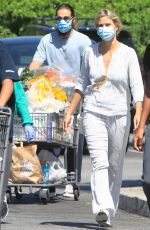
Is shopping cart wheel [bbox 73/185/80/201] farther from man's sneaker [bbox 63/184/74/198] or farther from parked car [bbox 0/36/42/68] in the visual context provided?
parked car [bbox 0/36/42/68]

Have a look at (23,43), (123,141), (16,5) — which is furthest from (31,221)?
(16,5)

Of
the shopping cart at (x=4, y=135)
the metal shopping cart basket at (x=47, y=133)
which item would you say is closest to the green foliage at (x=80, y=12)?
the metal shopping cart basket at (x=47, y=133)

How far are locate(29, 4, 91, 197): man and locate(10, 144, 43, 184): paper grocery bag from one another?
27.1 inches

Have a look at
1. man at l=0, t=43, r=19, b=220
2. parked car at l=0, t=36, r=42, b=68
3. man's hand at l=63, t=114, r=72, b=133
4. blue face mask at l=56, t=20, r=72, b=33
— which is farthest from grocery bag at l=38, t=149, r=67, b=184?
parked car at l=0, t=36, r=42, b=68

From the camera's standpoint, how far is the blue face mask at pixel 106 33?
10.4m

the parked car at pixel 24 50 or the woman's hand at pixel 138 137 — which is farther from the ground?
the parked car at pixel 24 50

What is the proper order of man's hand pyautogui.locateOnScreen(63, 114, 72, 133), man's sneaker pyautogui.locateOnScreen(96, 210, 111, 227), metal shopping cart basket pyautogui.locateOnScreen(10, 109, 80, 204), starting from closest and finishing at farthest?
1. man's sneaker pyautogui.locateOnScreen(96, 210, 111, 227)
2. man's hand pyautogui.locateOnScreen(63, 114, 72, 133)
3. metal shopping cart basket pyautogui.locateOnScreen(10, 109, 80, 204)

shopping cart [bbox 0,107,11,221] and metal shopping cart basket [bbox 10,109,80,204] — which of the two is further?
metal shopping cart basket [bbox 10,109,80,204]

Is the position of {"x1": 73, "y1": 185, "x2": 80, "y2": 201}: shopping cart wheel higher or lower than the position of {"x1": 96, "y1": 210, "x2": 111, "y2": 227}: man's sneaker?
lower

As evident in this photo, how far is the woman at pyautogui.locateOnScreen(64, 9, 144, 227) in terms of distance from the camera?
10.1 metres

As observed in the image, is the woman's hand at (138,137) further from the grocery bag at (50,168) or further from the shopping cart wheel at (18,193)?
the shopping cart wheel at (18,193)

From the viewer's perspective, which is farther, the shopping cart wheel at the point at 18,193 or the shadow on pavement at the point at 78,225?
the shopping cart wheel at the point at 18,193

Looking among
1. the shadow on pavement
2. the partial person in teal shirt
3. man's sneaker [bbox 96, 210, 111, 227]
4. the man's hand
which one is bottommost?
the shadow on pavement

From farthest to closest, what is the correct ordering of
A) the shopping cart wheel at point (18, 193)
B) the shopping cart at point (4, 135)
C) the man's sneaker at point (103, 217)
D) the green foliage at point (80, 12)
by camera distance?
the green foliage at point (80, 12) → the shopping cart wheel at point (18, 193) → the man's sneaker at point (103, 217) → the shopping cart at point (4, 135)
